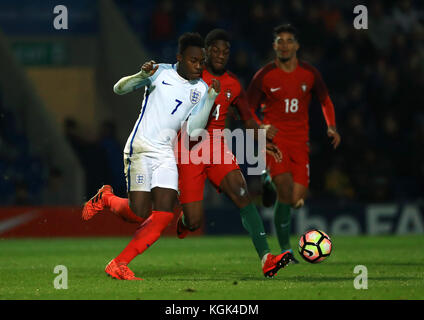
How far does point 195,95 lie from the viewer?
782 cm

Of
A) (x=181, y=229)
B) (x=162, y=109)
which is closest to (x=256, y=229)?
(x=181, y=229)

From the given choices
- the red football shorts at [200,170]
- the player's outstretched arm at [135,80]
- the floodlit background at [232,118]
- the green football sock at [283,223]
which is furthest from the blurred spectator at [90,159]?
the player's outstretched arm at [135,80]

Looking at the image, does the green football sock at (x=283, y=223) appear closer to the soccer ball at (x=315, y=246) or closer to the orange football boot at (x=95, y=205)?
the soccer ball at (x=315, y=246)

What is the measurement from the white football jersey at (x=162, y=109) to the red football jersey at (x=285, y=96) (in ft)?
6.25

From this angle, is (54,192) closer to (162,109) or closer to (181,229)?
(181,229)

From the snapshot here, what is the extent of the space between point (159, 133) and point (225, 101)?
44.0 inches

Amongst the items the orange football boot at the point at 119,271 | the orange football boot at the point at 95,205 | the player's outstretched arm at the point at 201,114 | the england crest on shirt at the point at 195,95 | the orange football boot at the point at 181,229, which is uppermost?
the england crest on shirt at the point at 195,95

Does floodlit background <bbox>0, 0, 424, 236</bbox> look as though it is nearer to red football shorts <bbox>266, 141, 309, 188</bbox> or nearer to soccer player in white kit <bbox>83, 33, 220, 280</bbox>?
red football shorts <bbox>266, 141, 309, 188</bbox>

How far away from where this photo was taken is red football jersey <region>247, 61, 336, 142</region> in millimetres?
9597

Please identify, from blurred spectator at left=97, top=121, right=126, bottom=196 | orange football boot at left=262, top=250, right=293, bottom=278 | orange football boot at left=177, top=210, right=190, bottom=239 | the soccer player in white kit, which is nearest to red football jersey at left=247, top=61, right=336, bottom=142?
orange football boot at left=177, top=210, right=190, bottom=239

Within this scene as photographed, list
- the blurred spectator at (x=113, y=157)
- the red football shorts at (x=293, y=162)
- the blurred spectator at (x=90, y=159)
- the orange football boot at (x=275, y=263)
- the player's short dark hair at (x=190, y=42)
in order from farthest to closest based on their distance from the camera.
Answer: the blurred spectator at (x=113, y=157) → the blurred spectator at (x=90, y=159) → the red football shorts at (x=293, y=162) → the player's short dark hair at (x=190, y=42) → the orange football boot at (x=275, y=263)

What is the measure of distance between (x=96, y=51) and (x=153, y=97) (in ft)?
35.3

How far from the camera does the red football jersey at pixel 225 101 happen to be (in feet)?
27.6

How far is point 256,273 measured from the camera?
832 centimetres
